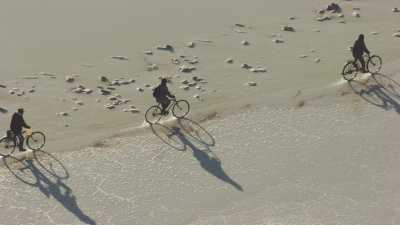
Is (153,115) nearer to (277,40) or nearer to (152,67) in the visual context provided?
(152,67)

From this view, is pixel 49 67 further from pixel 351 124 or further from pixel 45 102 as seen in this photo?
pixel 351 124

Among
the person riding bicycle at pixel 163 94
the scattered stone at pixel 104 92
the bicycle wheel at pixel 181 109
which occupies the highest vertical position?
the scattered stone at pixel 104 92

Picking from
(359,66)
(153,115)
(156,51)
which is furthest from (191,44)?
(359,66)

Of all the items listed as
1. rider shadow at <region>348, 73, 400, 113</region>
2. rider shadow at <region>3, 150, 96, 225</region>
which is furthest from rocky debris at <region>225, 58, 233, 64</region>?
rider shadow at <region>3, 150, 96, 225</region>

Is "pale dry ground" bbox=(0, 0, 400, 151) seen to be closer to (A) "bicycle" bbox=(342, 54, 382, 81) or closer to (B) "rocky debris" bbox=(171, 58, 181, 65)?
(B) "rocky debris" bbox=(171, 58, 181, 65)

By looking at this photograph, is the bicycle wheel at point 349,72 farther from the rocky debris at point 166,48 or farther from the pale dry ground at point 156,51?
the rocky debris at point 166,48

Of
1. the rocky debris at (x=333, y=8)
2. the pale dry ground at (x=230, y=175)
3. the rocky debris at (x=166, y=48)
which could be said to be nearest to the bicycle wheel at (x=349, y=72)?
the pale dry ground at (x=230, y=175)
